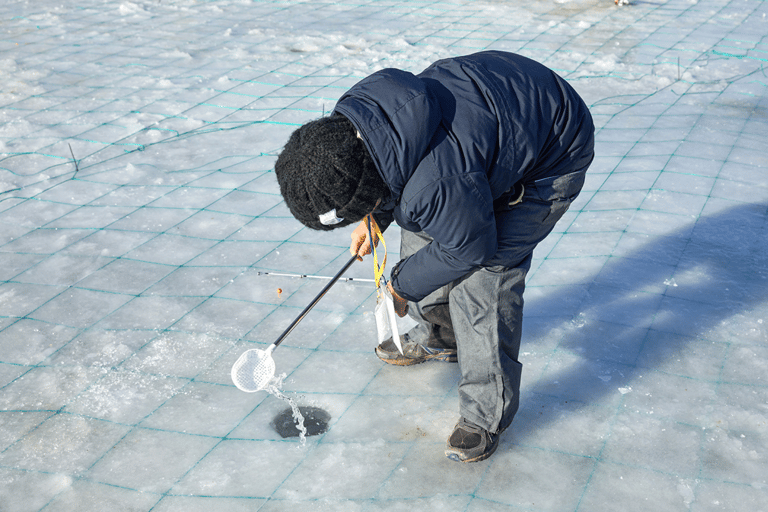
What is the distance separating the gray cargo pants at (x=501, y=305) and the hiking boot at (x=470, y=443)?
28 mm

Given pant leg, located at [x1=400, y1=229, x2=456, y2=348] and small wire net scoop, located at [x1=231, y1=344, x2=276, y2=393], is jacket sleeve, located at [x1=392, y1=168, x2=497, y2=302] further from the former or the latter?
small wire net scoop, located at [x1=231, y1=344, x2=276, y2=393]

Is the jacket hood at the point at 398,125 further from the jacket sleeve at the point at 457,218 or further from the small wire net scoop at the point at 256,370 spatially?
the small wire net scoop at the point at 256,370

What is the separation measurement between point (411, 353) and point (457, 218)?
832mm

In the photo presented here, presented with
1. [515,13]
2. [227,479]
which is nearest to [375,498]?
[227,479]

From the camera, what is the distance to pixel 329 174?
1.29 m

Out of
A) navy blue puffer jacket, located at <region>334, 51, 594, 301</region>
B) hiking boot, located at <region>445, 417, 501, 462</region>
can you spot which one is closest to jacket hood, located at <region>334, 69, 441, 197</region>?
navy blue puffer jacket, located at <region>334, 51, 594, 301</region>

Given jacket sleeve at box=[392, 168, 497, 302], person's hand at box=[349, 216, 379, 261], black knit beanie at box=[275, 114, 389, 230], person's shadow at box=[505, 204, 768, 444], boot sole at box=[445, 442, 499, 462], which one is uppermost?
black knit beanie at box=[275, 114, 389, 230]

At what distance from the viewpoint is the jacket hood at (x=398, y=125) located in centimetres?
129

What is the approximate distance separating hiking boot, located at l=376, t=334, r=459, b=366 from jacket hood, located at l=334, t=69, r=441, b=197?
2.83ft

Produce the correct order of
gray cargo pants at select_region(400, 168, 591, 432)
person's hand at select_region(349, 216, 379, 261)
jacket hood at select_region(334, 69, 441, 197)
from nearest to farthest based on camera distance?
jacket hood at select_region(334, 69, 441, 197), gray cargo pants at select_region(400, 168, 591, 432), person's hand at select_region(349, 216, 379, 261)

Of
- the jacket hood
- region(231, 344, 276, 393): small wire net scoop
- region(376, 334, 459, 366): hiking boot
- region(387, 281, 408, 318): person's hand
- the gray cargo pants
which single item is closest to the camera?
the jacket hood

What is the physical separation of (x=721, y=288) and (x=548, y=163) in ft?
4.00

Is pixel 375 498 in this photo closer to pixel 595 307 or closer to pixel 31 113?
pixel 595 307

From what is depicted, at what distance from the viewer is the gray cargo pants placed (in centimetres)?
A: 156
